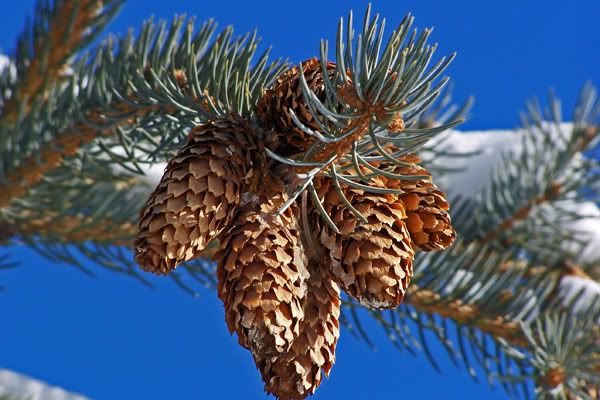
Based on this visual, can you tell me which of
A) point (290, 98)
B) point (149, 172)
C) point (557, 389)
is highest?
point (149, 172)

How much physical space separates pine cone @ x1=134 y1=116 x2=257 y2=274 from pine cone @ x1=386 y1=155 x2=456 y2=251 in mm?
98

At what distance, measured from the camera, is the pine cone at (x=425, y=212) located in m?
0.47

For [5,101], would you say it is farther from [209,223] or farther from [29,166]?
[209,223]

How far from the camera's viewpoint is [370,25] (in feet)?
1.41

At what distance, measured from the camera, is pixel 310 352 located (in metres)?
0.45

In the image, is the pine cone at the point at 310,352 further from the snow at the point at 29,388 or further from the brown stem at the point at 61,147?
the snow at the point at 29,388

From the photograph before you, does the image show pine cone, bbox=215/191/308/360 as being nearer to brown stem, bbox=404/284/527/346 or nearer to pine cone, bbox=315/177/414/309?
pine cone, bbox=315/177/414/309

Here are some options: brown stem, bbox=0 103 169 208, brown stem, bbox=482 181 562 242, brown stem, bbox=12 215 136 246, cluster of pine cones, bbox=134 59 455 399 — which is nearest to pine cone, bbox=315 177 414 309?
cluster of pine cones, bbox=134 59 455 399

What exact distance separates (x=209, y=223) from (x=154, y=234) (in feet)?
0.11

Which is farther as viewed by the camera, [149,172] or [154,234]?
[149,172]

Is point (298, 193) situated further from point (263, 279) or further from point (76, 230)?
point (76, 230)

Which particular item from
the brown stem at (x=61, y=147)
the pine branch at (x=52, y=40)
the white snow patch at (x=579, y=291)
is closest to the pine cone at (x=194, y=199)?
the brown stem at (x=61, y=147)

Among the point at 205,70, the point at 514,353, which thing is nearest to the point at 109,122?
the point at 205,70

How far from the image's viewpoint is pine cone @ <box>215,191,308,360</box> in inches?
16.3
